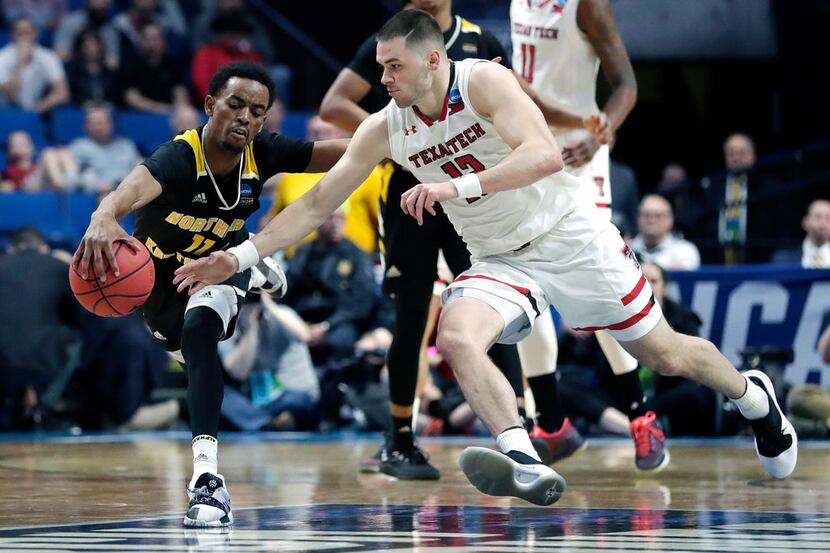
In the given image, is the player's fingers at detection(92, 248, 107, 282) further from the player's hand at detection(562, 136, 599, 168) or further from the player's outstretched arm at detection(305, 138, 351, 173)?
the player's hand at detection(562, 136, 599, 168)

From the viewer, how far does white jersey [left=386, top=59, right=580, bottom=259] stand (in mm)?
5523

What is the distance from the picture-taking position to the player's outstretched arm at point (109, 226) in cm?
521

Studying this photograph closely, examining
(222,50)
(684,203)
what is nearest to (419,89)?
(684,203)

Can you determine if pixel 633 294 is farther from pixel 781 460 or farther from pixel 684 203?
pixel 684 203

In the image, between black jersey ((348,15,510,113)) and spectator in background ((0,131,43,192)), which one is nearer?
black jersey ((348,15,510,113))

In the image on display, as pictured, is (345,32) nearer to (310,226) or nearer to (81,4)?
(81,4)

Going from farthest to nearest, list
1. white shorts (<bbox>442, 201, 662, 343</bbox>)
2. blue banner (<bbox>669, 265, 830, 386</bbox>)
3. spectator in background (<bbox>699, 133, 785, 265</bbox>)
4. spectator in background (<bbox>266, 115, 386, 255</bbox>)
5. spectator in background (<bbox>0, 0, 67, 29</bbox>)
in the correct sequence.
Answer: spectator in background (<bbox>0, 0, 67, 29</bbox>)
spectator in background (<bbox>699, 133, 785, 265</bbox>)
spectator in background (<bbox>266, 115, 386, 255</bbox>)
blue banner (<bbox>669, 265, 830, 386</bbox>)
white shorts (<bbox>442, 201, 662, 343</bbox>)

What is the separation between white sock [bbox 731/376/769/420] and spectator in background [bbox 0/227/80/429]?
5.88 m

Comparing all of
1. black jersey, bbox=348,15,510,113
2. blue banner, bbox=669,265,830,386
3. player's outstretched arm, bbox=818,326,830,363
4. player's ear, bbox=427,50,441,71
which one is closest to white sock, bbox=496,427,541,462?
player's ear, bbox=427,50,441,71

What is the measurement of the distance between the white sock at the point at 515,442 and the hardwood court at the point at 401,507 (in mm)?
245

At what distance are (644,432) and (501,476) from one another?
2.37m

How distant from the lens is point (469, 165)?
18.4ft

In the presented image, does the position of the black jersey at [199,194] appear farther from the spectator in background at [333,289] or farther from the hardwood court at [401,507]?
the spectator in background at [333,289]

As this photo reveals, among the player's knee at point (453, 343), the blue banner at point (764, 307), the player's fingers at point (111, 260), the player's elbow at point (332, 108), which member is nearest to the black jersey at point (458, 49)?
the player's elbow at point (332, 108)
